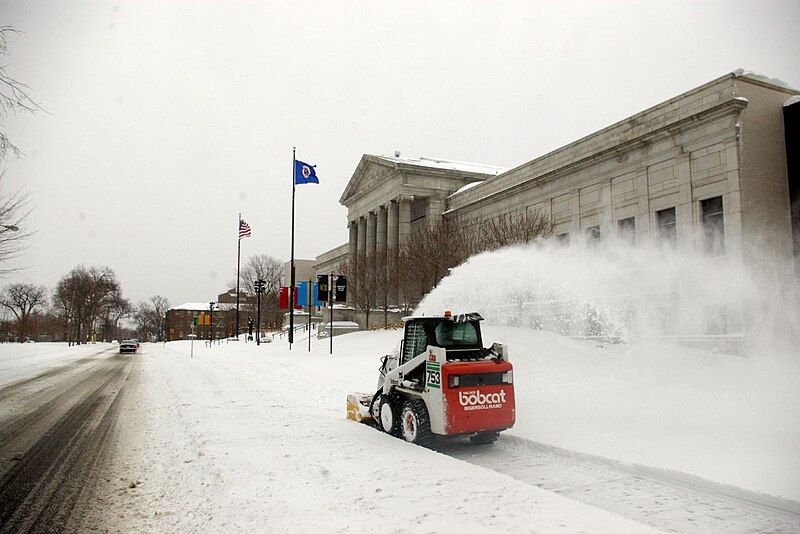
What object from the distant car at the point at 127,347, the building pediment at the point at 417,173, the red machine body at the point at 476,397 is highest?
the building pediment at the point at 417,173

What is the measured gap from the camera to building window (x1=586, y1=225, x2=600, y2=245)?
31172 mm

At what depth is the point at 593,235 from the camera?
31.5 metres

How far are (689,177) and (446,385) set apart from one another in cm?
2218

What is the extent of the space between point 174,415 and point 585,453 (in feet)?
28.0

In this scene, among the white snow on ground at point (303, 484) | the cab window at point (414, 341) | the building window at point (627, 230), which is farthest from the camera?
the building window at point (627, 230)

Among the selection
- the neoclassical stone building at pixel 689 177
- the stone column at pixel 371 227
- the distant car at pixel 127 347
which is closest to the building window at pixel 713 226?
the neoclassical stone building at pixel 689 177

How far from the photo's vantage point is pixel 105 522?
5305 millimetres

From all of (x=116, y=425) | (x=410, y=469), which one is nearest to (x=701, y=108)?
(x=410, y=469)

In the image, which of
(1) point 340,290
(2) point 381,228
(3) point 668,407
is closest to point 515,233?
(1) point 340,290

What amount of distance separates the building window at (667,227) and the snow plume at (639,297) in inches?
19.5

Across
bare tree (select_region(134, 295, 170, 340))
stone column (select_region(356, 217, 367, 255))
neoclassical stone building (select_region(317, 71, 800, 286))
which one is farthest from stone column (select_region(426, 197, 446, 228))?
bare tree (select_region(134, 295, 170, 340))

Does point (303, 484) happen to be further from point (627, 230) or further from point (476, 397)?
point (627, 230)

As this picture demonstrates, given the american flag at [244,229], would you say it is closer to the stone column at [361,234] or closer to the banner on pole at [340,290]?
the stone column at [361,234]

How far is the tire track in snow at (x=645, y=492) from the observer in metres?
5.54
